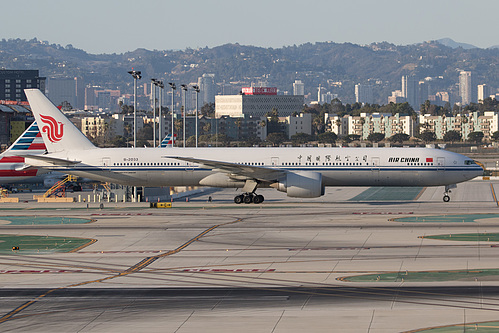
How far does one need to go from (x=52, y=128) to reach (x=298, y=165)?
20286 millimetres

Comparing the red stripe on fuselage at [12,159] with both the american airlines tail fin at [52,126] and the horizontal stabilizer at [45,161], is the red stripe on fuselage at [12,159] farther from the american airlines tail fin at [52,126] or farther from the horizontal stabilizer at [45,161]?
the horizontal stabilizer at [45,161]

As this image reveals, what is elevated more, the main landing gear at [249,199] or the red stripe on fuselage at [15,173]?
the red stripe on fuselage at [15,173]

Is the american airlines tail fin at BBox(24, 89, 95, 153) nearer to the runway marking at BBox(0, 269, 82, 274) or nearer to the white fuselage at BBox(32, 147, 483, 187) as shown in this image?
the white fuselage at BBox(32, 147, 483, 187)

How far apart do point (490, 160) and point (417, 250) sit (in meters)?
126

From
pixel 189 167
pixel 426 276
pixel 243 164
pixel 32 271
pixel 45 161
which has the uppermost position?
pixel 45 161

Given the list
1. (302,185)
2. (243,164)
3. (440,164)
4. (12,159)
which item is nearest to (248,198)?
(243,164)

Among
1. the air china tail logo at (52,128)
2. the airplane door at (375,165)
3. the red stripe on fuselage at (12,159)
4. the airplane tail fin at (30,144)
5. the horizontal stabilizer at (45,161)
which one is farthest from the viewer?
the airplane tail fin at (30,144)

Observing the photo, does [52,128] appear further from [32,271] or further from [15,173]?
[32,271]

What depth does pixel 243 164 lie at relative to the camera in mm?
57812

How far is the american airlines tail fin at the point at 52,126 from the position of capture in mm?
58812

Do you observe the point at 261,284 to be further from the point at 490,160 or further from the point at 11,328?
the point at 490,160

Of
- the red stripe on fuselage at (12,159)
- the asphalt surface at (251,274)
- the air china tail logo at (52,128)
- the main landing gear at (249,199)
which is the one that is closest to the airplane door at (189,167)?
the main landing gear at (249,199)

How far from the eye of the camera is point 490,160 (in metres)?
154

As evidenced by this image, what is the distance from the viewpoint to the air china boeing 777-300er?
188 ft
